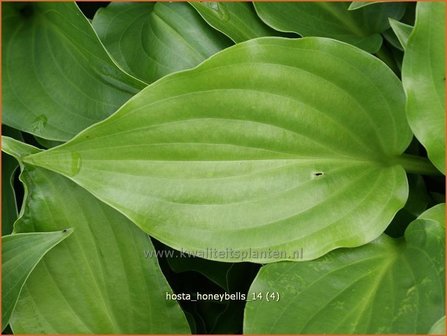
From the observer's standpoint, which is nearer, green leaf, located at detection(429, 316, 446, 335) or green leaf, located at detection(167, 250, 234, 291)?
green leaf, located at detection(429, 316, 446, 335)

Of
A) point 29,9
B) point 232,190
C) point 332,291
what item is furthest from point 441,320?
point 29,9

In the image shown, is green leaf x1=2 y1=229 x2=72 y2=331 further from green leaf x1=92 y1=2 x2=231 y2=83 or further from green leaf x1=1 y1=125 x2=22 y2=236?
green leaf x1=92 y1=2 x2=231 y2=83

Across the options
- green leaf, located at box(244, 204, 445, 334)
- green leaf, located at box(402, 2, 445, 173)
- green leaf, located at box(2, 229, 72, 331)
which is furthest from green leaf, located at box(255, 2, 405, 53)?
green leaf, located at box(2, 229, 72, 331)

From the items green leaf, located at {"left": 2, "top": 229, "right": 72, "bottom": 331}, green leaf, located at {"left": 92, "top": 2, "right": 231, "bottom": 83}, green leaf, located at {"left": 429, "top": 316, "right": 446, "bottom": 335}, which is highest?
green leaf, located at {"left": 92, "top": 2, "right": 231, "bottom": 83}

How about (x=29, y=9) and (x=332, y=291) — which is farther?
(x=29, y=9)

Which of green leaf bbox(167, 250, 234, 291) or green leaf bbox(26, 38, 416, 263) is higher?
green leaf bbox(26, 38, 416, 263)

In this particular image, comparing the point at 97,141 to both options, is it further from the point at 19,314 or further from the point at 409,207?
the point at 409,207

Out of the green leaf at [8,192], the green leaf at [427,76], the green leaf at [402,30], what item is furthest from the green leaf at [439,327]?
the green leaf at [8,192]
